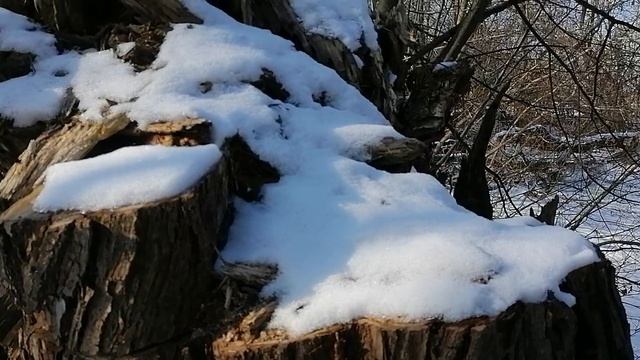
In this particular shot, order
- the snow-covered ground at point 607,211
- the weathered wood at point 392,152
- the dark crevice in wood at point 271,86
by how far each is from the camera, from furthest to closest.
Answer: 1. the snow-covered ground at point 607,211
2. the dark crevice in wood at point 271,86
3. the weathered wood at point 392,152

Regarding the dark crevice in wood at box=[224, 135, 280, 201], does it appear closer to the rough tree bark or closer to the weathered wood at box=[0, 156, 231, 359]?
the rough tree bark

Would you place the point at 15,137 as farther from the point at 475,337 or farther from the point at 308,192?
the point at 475,337

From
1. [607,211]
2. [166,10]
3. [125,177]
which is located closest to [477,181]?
[166,10]

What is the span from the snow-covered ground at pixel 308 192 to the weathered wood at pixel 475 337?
0.07ft

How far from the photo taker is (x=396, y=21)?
241 cm

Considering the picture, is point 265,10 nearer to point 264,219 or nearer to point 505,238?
point 264,219

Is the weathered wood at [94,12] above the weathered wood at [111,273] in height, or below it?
above

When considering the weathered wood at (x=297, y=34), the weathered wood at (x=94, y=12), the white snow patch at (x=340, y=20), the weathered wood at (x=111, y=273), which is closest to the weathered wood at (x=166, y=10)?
the weathered wood at (x=94, y=12)

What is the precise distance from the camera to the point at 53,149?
4.65 feet

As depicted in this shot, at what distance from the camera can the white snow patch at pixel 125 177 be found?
3.84 ft

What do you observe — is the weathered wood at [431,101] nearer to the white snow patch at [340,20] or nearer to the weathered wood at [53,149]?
the white snow patch at [340,20]

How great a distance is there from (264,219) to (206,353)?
10.9 inches

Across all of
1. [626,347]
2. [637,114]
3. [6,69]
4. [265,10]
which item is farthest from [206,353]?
[637,114]

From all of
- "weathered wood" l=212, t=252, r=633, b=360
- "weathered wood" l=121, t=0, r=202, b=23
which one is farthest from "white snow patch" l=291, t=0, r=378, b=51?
"weathered wood" l=212, t=252, r=633, b=360
